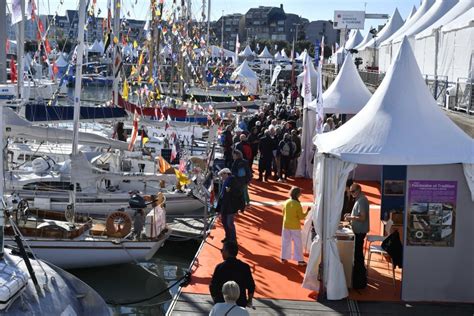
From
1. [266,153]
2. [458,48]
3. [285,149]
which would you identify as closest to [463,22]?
[458,48]

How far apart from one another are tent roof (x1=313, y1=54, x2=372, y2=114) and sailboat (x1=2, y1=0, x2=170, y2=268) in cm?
770

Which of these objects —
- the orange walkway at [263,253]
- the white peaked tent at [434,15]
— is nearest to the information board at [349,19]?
the white peaked tent at [434,15]

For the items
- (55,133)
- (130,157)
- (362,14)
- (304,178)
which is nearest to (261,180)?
(304,178)

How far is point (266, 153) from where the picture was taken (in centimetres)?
1947

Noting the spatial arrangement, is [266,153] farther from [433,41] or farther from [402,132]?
[402,132]

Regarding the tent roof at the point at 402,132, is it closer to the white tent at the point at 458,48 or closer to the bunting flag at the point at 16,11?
the bunting flag at the point at 16,11

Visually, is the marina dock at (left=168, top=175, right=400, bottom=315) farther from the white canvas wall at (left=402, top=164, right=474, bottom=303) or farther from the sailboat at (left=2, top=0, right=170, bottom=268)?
the sailboat at (left=2, top=0, right=170, bottom=268)

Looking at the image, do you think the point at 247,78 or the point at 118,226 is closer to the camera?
the point at 118,226

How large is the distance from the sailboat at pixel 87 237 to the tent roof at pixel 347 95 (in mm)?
7695

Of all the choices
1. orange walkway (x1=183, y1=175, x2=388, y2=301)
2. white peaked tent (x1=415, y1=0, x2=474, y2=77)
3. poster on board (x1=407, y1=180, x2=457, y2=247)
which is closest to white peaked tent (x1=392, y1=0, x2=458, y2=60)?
white peaked tent (x1=415, y1=0, x2=474, y2=77)

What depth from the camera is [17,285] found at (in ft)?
24.7

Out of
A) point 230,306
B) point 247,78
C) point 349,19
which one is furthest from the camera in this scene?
point 349,19

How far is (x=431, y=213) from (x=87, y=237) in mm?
6661

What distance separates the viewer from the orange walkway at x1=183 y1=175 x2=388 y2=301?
10.4 m
